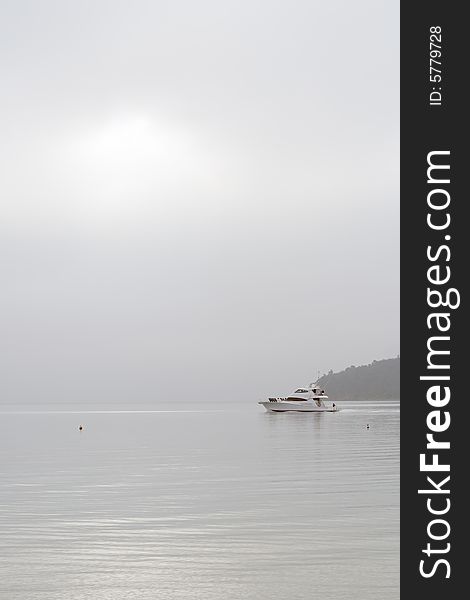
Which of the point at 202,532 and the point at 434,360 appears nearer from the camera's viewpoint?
the point at 434,360

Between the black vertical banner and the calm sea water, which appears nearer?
the black vertical banner

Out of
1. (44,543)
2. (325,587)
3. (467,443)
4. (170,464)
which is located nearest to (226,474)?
(170,464)

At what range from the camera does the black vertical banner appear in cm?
1609

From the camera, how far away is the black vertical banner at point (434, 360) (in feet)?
52.8

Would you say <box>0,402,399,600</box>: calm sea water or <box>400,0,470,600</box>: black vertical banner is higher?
<box>400,0,470,600</box>: black vertical banner

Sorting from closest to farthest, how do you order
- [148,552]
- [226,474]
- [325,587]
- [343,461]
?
[325,587]
[148,552]
[226,474]
[343,461]

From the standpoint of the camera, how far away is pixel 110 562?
23.8 metres

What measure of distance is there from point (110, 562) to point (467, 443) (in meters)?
11.5

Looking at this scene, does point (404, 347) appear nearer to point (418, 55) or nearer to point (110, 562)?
point (418, 55)

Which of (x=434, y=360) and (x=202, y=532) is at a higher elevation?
(x=434, y=360)

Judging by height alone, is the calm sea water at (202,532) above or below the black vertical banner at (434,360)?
below

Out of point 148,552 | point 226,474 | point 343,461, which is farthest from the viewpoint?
point 343,461

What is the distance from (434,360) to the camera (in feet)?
53.1

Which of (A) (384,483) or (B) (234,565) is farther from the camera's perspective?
(A) (384,483)
